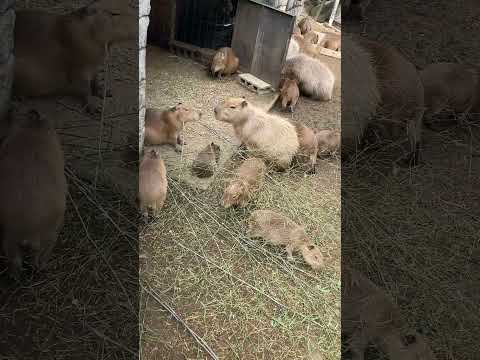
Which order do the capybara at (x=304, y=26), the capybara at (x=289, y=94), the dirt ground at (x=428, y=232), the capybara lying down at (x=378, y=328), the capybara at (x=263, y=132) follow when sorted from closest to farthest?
the capybara lying down at (x=378, y=328) < the dirt ground at (x=428, y=232) < the capybara at (x=263, y=132) < the capybara at (x=289, y=94) < the capybara at (x=304, y=26)

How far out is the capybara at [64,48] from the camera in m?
3.50

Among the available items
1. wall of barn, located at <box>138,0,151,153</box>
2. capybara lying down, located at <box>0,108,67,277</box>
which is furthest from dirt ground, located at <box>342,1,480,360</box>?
capybara lying down, located at <box>0,108,67,277</box>

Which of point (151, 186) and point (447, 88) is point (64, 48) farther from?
point (447, 88)

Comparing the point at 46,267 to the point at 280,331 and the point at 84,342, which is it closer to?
the point at 84,342

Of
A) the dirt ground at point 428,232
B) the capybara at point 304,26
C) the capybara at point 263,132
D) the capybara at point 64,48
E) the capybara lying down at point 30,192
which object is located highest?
the capybara at point 64,48

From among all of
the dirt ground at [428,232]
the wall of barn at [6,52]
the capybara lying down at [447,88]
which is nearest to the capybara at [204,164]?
the dirt ground at [428,232]

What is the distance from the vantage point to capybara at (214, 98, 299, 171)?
4734mm

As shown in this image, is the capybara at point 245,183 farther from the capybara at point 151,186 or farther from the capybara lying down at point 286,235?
the capybara at point 151,186

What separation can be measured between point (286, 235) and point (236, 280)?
22.7 inches

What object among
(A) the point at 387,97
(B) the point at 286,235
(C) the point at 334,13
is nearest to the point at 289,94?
(A) the point at 387,97

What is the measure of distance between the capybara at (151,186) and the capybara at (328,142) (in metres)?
2.15

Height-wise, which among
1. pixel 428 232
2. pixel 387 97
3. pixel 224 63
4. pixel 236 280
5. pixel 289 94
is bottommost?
pixel 236 280

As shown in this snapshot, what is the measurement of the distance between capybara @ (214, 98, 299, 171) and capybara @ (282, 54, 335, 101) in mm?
1796

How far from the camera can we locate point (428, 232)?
4215 mm
